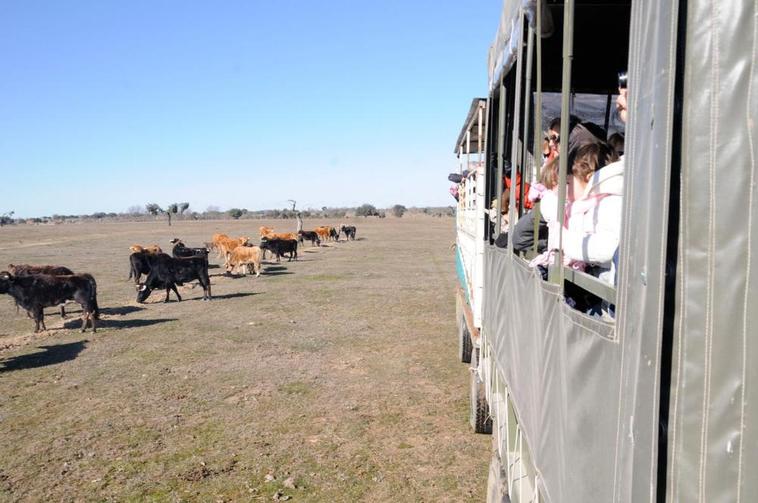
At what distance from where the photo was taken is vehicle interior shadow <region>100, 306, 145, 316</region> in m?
14.4

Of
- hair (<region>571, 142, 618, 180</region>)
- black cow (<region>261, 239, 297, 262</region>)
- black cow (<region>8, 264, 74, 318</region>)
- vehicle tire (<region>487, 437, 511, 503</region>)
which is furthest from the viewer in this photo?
black cow (<region>261, 239, 297, 262</region>)

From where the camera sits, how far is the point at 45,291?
12.0 m

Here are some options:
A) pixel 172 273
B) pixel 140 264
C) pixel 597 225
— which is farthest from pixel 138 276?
pixel 597 225

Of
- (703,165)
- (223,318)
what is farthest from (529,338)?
(223,318)

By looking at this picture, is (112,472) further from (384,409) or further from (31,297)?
(31,297)

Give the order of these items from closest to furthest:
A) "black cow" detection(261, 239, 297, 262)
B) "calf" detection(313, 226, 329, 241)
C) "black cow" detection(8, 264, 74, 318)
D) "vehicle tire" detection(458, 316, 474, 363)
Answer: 1. "vehicle tire" detection(458, 316, 474, 363)
2. "black cow" detection(8, 264, 74, 318)
3. "black cow" detection(261, 239, 297, 262)
4. "calf" detection(313, 226, 329, 241)

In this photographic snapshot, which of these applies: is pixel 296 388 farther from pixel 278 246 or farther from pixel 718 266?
pixel 278 246

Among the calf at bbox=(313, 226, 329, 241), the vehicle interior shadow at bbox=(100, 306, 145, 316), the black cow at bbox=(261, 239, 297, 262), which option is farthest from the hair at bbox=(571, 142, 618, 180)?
the calf at bbox=(313, 226, 329, 241)

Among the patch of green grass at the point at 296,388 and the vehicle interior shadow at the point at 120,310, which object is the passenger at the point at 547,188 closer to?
the patch of green grass at the point at 296,388

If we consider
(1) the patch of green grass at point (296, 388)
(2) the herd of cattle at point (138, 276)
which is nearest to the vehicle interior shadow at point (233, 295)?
(2) the herd of cattle at point (138, 276)

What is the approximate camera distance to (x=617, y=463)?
139 cm

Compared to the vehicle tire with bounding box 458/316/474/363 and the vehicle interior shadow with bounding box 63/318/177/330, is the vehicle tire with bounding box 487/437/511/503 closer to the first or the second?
the vehicle tire with bounding box 458/316/474/363

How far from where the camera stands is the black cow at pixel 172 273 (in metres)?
16.2

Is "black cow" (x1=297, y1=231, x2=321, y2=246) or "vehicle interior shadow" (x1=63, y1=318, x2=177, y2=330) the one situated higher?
"black cow" (x1=297, y1=231, x2=321, y2=246)
